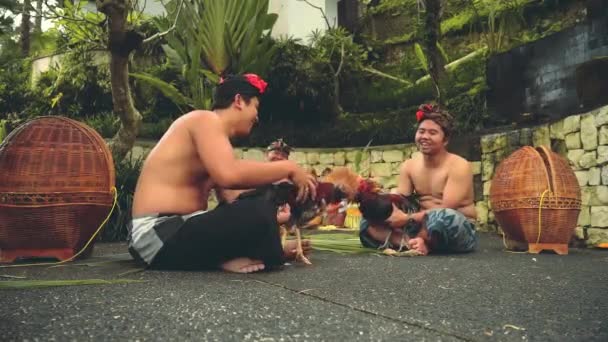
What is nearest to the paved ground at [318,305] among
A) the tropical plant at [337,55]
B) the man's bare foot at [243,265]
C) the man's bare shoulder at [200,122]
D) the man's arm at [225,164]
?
the man's bare foot at [243,265]

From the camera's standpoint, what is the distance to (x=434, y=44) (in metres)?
5.79

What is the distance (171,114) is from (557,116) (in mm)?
4981

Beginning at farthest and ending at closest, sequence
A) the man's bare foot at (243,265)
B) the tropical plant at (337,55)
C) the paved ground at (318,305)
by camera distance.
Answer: the tropical plant at (337,55)
the man's bare foot at (243,265)
the paved ground at (318,305)

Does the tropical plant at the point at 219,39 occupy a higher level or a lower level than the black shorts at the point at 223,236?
higher

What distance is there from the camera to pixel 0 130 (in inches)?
219

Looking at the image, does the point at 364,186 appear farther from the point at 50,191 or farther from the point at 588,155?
the point at 588,155

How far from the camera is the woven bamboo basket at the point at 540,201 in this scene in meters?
3.57

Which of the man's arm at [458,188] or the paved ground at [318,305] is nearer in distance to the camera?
the paved ground at [318,305]

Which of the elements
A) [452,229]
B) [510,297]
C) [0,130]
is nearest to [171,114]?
[0,130]

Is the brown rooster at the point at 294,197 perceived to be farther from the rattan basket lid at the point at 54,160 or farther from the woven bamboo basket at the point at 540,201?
the woven bamboo basket at the point at 540,201

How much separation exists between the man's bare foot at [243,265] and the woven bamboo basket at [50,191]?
3.40 ft

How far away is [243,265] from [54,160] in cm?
133

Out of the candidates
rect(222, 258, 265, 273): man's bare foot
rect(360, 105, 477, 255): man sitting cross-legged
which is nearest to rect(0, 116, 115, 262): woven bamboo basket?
rect(222, 258, 265, 273): man's bare foot

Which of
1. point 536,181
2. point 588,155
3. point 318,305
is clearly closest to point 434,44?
point 588,155
